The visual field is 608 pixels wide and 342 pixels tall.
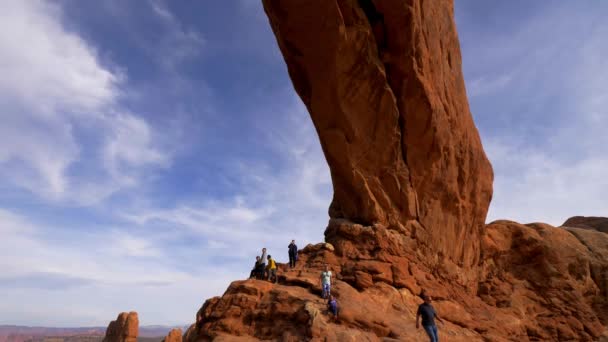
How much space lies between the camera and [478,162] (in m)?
21.9

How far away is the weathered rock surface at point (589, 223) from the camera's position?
110ft

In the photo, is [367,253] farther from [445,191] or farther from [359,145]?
[445,191]

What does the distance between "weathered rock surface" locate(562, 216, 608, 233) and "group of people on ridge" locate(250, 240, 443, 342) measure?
2564 cm

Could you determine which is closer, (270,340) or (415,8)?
(270,340)

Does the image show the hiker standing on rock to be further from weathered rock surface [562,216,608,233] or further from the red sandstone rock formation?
weathered rock surface [562,216,608,233]

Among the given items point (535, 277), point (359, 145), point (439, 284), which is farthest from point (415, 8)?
point (535, 277)

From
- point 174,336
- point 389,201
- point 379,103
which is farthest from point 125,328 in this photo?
point 379,103

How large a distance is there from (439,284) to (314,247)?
5152 mm

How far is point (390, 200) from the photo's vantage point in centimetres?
1762

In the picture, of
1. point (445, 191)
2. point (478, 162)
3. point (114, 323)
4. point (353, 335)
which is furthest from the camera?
point (114, 323)

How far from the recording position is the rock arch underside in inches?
511

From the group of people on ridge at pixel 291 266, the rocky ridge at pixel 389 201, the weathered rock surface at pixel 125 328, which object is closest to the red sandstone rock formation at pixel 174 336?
the weathered rock surface at pixel 125 328

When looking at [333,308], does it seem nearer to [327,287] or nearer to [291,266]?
[327,287]

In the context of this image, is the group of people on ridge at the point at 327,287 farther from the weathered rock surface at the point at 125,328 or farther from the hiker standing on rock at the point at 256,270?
the weathered rock surface at the point at 125,328
